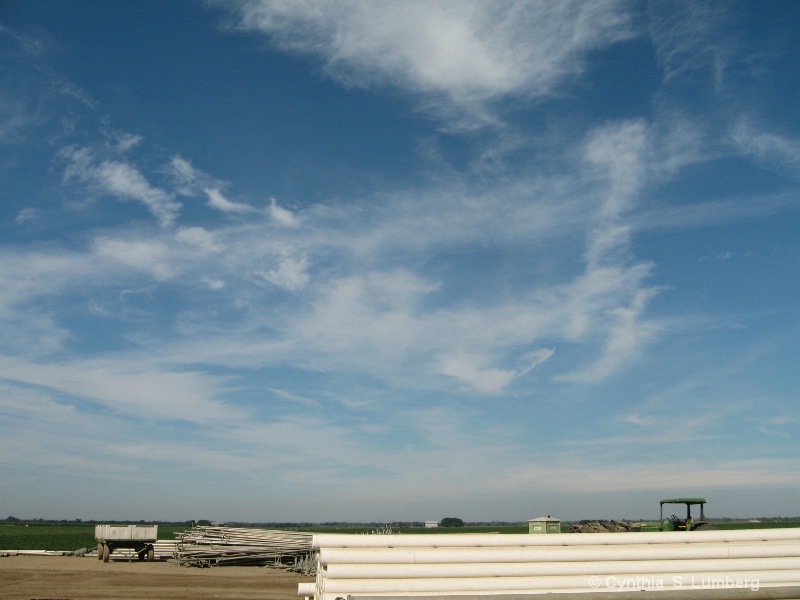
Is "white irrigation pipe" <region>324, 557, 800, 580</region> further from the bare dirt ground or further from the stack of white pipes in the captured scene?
the bare dirt ground

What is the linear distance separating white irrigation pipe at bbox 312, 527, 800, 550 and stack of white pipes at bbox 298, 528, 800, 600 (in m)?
0.02

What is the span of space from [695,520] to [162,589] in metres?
21.4

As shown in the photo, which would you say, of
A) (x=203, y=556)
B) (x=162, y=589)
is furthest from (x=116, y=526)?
(x=162, y=589)

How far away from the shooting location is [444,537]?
11328mm

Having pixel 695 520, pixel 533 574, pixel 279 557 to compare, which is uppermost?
pixel 533 574

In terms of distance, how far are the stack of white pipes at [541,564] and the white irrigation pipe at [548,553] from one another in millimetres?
15

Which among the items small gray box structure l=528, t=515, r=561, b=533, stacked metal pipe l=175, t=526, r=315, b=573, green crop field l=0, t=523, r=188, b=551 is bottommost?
green crop field l=0, t=523, r=188, b=551

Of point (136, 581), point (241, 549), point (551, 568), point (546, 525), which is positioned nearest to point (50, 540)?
point (241, 549)

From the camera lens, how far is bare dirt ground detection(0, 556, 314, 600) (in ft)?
67.5

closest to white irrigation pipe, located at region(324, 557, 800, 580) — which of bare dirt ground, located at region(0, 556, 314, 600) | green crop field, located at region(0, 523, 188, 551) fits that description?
bare dirt ground, located at region(0, 556, 314, 600)

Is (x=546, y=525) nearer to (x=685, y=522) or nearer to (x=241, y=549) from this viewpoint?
(x=685, y=522)

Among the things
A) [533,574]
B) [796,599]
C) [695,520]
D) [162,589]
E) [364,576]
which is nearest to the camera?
[796,599]

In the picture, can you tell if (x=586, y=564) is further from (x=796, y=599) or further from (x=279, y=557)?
(x=279, y=557)

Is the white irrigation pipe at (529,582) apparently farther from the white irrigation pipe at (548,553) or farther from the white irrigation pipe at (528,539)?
the white irrigation pipe at (528,539)
